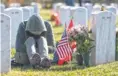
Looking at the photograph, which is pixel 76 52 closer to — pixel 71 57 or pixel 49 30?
pixel 71 57

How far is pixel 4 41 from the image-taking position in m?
8.70

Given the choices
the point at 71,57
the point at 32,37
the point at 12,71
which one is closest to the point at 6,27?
the point at 12,71

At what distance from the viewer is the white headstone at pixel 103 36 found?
33.4 feet

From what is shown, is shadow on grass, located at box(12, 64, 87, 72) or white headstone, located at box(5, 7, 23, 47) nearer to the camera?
shadow on grass, located at box(12, 64, 87, 72)

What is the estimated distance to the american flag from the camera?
10500 mm

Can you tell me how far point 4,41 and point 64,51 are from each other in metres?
2.26

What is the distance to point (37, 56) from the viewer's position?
9719 millimetres

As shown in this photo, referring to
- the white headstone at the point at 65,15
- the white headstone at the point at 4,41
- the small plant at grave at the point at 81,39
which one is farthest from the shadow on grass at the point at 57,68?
the white headstone at the point at 65,15

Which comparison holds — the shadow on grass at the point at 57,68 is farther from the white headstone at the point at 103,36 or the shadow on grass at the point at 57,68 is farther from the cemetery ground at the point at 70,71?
the white headstone at the point at 103,36

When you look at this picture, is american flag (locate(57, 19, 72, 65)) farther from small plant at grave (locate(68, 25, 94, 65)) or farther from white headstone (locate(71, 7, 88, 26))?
white headstone (locate(71, 7, 88, 26))

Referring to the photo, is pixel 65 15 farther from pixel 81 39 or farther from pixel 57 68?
pixel 57 68

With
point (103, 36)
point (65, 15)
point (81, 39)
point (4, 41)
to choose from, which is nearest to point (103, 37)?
point (103, 36)

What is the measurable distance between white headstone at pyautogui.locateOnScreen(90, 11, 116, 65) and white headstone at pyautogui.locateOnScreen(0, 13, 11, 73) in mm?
2402

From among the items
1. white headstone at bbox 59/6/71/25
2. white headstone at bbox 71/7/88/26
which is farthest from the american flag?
white headstone at bbox 59/6/71/25
